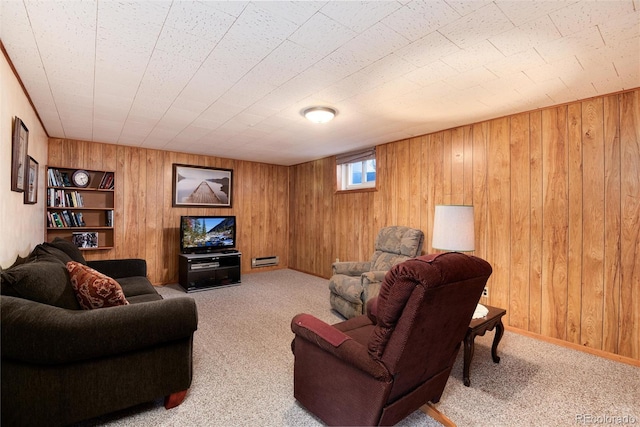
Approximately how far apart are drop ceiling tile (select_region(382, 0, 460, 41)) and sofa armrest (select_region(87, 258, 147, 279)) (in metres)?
3.62

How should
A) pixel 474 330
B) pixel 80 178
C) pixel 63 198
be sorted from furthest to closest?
pixel 80 178, pixel 63 198, pixel 474 330

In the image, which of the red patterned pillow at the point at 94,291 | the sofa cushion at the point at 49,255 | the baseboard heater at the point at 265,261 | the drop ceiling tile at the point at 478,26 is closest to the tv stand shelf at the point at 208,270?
the baseboard heater at the point at 265,261

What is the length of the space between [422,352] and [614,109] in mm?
2787

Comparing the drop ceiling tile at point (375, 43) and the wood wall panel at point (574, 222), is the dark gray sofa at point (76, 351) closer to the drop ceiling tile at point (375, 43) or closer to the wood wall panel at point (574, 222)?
the drop ceiling tile at point (375, 43)

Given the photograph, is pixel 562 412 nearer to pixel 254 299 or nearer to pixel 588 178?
pixel 588 178

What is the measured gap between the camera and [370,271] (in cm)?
370

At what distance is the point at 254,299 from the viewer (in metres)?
4.13

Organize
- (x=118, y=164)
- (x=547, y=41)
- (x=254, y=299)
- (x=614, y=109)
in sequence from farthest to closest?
(x=118, y=164) < (x=254, y=299) < (x=614, y=109) < (x=547, y=41)

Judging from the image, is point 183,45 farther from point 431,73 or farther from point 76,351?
point 76,351

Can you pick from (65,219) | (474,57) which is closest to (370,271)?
(474,57)

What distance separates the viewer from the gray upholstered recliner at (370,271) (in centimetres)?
314

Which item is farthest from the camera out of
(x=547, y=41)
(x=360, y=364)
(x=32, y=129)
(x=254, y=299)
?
(x=254, y=299)

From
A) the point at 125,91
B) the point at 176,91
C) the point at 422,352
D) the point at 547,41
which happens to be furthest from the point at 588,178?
the point at 125,91

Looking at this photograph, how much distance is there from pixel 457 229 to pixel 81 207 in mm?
4906
